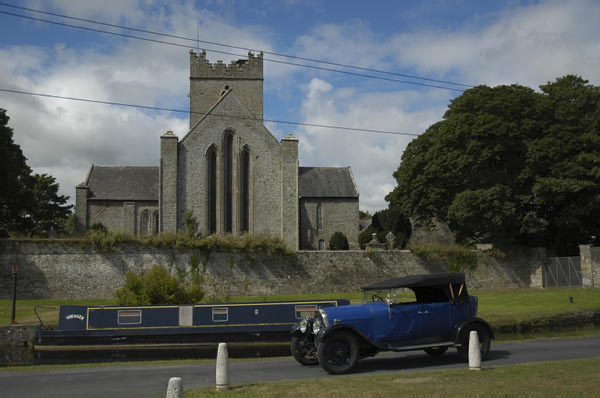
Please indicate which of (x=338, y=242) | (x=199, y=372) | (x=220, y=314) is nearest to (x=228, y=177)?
(x=338, y=242)

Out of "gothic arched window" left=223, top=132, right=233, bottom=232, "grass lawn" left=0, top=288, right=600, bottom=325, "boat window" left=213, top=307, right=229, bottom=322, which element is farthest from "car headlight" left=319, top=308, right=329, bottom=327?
"gothic arched window" left=223, top=132, right=233, bottom=232

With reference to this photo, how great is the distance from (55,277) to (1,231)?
1644cm

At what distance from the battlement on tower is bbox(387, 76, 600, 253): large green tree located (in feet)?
67.5

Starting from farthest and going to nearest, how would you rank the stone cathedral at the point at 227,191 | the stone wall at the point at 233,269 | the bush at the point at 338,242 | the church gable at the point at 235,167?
the bush at the point at 338,242 < the church gable at the point at 235,167 < the stone cathedral at the point at 227,191 < the stone wall at the point at 233,269

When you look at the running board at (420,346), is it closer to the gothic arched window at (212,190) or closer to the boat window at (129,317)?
the boat window at (129,317)

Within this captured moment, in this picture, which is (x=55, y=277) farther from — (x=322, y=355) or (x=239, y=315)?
(x=322, y=355)

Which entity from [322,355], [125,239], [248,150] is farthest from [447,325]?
[248,150]

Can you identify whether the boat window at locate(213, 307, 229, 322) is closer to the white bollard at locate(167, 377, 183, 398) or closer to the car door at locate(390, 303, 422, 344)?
the car door at locate(390, 303, 422, 344)

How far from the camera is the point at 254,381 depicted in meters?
10.0

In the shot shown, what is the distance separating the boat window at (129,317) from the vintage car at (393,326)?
8843mm

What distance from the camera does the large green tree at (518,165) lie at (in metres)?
31.6

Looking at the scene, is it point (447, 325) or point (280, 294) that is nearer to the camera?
point (447, 325)

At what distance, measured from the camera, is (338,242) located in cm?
4300

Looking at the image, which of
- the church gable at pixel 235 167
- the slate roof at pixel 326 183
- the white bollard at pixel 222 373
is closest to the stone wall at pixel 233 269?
the church gable at pixel 235 167
